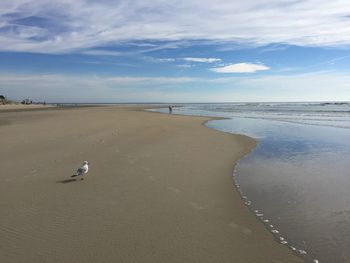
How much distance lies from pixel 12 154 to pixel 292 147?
1124cm

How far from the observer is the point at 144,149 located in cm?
1427

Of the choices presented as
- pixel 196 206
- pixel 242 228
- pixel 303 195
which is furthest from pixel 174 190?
pixel 303 195

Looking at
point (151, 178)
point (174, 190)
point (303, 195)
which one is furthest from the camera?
point (151, 178)

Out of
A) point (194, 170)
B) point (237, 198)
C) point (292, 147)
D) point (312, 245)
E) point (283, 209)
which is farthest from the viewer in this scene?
point (292, 147)

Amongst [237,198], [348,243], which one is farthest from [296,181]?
[348,243]

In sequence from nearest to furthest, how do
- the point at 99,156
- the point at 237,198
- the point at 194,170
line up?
the point at 237,198
the point at 194,170
the point at 99,156

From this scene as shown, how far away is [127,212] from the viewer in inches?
270

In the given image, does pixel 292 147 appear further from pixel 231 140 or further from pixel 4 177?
pixel 4 177

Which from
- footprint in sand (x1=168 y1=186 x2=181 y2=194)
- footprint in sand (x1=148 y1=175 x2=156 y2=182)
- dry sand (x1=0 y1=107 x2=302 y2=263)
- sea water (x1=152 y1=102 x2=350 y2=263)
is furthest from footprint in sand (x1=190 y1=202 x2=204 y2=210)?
footprint in sand (x1=148 y1=175 x2=156 y2=182)

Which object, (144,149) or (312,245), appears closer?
(312,245)

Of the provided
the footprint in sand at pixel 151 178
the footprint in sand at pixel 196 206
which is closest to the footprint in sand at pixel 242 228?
the footprint in sand at pixel 196 206

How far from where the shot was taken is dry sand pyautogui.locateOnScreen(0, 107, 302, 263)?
5219mm

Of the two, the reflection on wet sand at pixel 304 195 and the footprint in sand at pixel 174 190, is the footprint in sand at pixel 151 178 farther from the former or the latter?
the reflection on wet sand at pixel 304 195

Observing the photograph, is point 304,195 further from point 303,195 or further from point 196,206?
point 196,206
